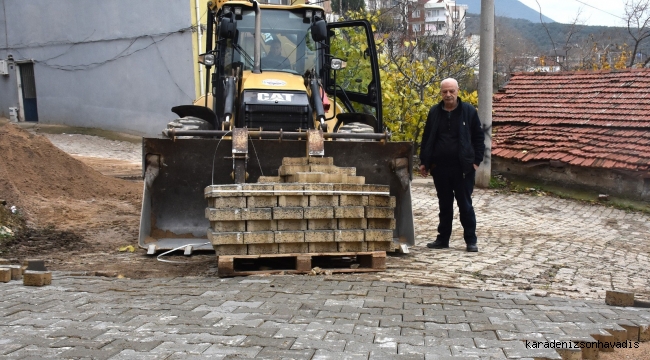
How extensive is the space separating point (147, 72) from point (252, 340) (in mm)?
20379

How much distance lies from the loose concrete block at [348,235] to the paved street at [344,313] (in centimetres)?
34

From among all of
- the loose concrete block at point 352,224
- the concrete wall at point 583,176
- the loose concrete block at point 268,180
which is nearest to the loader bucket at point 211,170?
the loose concrete block at point 268,180

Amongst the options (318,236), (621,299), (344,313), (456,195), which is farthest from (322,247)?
(621,299)

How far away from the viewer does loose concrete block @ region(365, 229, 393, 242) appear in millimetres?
6738

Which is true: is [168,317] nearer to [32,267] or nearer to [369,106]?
[32,267]

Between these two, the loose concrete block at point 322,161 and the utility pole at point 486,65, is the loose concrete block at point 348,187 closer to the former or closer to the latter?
the loose concrete block at point 322,161

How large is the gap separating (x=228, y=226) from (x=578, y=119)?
1097 centimetres

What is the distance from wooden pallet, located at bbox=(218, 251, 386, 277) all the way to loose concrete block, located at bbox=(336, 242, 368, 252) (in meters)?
0.04

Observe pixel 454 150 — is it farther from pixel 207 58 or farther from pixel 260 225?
pixel 207 58

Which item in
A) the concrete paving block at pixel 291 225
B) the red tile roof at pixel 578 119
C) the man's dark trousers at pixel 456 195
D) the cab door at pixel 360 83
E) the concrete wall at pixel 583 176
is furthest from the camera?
the red tile roof at pixel 578 119

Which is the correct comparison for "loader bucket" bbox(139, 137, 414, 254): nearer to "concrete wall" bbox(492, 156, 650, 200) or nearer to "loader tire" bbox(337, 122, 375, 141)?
"loader tire" bbox(337, 122, 375, 141)

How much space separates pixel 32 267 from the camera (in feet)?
22.2

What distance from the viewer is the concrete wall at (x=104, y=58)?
899 inches

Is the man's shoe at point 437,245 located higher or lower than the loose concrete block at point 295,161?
lower
